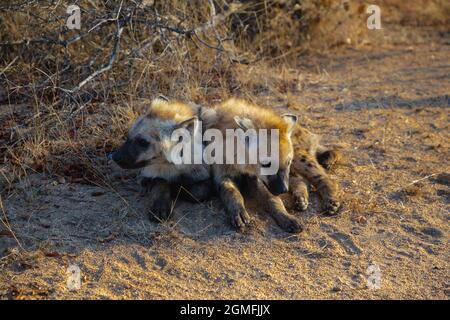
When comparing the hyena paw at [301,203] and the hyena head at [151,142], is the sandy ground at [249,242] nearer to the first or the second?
the hyena paw at [301,203]

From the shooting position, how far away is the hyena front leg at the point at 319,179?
4680mm

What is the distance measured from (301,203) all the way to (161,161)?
1.03 metres

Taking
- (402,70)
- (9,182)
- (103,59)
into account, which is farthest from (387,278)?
(402,70)

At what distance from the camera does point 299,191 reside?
4.81 m

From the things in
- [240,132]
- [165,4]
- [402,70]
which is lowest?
[402,70]

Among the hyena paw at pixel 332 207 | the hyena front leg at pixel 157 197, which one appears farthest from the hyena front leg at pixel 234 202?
the hyena paw at pixel 332 207

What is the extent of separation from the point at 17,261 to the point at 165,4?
341 cm

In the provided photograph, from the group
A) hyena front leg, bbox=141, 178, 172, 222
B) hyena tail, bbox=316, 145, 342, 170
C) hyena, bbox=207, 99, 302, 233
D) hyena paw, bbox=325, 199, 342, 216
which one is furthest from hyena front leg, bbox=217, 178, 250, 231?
hyena tail, bbox=316, 145, 342, 170

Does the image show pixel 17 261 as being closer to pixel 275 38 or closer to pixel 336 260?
pixel 336 260

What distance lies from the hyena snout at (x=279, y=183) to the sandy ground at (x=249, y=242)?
22 centimetres

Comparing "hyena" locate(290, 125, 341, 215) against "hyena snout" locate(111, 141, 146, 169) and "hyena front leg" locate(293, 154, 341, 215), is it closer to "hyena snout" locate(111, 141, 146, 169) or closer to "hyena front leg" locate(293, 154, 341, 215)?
"hyena front leg" locate(293, 154, 341, 215)

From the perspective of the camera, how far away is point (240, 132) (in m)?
4.87

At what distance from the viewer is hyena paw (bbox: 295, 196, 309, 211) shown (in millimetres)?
4691

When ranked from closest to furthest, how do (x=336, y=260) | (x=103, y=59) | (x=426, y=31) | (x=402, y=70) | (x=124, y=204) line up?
(x=336, y=260), (x=124, y=204), (x=103, y=59), (x=402, y=70), (x=426, y=31)
